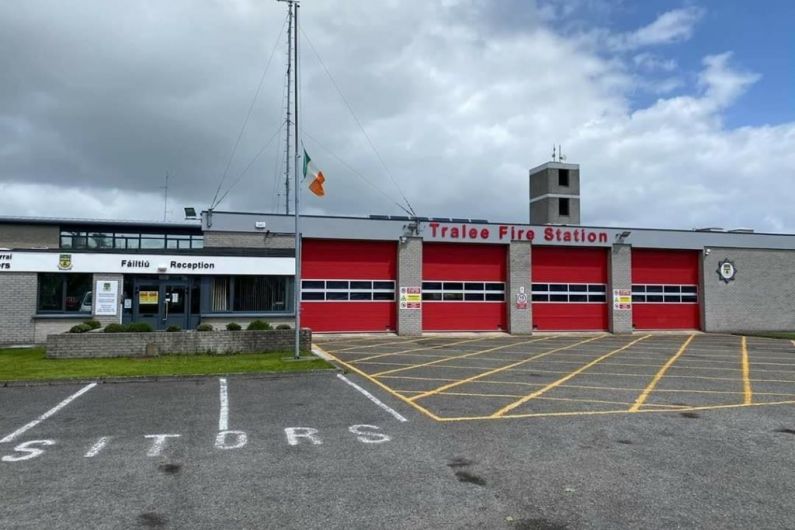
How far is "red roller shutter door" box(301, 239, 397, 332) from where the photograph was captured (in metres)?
26.5

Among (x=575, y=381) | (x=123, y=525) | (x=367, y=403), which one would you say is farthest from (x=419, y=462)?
(x=575, y=381)

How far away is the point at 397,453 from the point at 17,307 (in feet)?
64.3

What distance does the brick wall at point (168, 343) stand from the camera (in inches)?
645

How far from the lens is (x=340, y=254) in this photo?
26938 mm

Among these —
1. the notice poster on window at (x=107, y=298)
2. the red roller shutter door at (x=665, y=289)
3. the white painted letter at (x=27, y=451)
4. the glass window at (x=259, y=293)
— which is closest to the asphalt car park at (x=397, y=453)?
the white painted letter at (x=27, y=451)

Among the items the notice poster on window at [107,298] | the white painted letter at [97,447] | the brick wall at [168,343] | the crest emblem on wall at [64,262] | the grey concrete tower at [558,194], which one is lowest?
the white painted letter at [97,447]

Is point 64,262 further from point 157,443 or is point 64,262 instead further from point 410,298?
point 157,443

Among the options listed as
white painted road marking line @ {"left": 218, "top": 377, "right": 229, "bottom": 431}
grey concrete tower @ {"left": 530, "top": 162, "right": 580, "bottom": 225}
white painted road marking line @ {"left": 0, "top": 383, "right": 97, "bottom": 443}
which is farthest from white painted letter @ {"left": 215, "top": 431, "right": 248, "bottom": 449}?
grey concrete tower @ {"left": 530, "top": 162, "right": 580, "bottom": 225}

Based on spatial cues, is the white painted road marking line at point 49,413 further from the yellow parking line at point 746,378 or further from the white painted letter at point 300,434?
the yellow parking line at point 746,378

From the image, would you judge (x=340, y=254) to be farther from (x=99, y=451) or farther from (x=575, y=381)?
(x=99, y=451)

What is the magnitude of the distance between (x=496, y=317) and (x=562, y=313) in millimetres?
3458

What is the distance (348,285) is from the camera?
2705 cm

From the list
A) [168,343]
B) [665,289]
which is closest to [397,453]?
[168,343]

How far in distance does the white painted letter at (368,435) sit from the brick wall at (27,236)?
3177 centimetres
